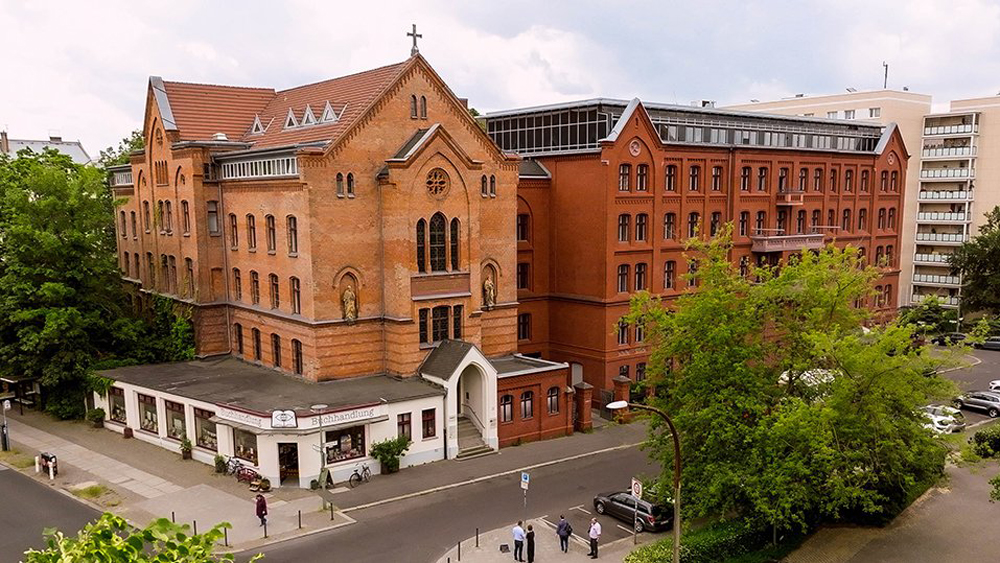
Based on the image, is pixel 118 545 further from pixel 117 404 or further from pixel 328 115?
pixel 117 404

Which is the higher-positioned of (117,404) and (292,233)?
(292,233)

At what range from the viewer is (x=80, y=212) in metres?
43.5

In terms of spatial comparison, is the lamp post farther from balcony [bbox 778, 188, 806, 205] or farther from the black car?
Answer: balcony [bbox 778, 188, 806, 205]

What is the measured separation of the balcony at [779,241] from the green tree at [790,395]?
74.0 feet

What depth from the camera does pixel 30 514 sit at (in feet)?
96.4

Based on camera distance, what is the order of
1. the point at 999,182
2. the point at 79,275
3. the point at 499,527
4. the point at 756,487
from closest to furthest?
the point at 756,487
the point at 499,527
the point at 79,275
the point at 999,182

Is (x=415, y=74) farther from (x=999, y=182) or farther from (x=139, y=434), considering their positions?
(x=999, y=182)

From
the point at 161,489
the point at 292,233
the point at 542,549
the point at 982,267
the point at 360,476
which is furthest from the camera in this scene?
the point at 982,267

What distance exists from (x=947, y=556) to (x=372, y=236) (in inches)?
1071

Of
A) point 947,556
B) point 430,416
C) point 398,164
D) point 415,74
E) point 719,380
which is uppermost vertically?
point 415,74

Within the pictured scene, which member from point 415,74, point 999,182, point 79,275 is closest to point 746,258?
point 415,74

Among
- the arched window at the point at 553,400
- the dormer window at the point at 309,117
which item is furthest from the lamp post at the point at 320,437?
the dormer window at the point at 309,117

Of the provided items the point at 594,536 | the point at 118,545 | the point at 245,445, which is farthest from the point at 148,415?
the point at 118,545

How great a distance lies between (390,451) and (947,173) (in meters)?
65.9
